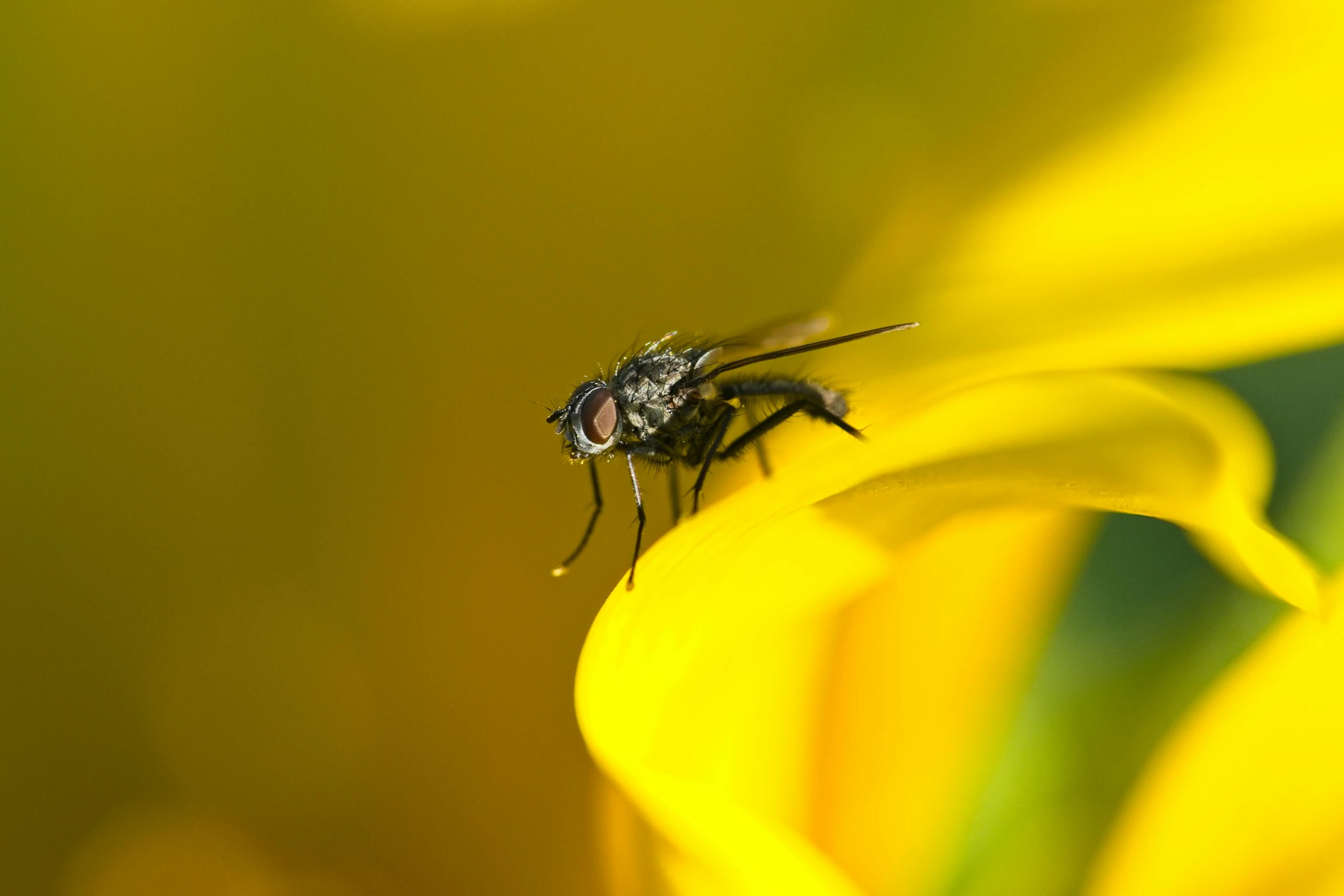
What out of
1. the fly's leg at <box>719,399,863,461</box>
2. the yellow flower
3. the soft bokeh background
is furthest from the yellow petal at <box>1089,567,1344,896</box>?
the fly's leg at <box>719,399,863,461</box>

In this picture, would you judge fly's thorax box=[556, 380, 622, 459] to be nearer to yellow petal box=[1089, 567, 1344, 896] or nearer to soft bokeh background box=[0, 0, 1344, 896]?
soft bokeh background box=[0, 0, 1344, 896]

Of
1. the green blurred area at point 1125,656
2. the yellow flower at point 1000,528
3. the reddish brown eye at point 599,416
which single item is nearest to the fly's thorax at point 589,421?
the reddish brown eye at point 599,416

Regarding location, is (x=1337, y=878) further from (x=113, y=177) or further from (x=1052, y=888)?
(x=113, y=177)

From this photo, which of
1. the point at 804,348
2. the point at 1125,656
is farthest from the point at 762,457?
the point at 1125,656

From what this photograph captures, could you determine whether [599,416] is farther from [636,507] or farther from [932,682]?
[932,682]

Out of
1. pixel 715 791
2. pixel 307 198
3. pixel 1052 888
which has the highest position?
pixel 307 198

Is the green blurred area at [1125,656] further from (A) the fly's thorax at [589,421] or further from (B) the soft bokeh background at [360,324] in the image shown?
(A) the fly's thorax at [589,421]

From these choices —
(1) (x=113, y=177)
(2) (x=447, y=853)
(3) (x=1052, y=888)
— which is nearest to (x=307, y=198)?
(1) (x=113, y=177)
